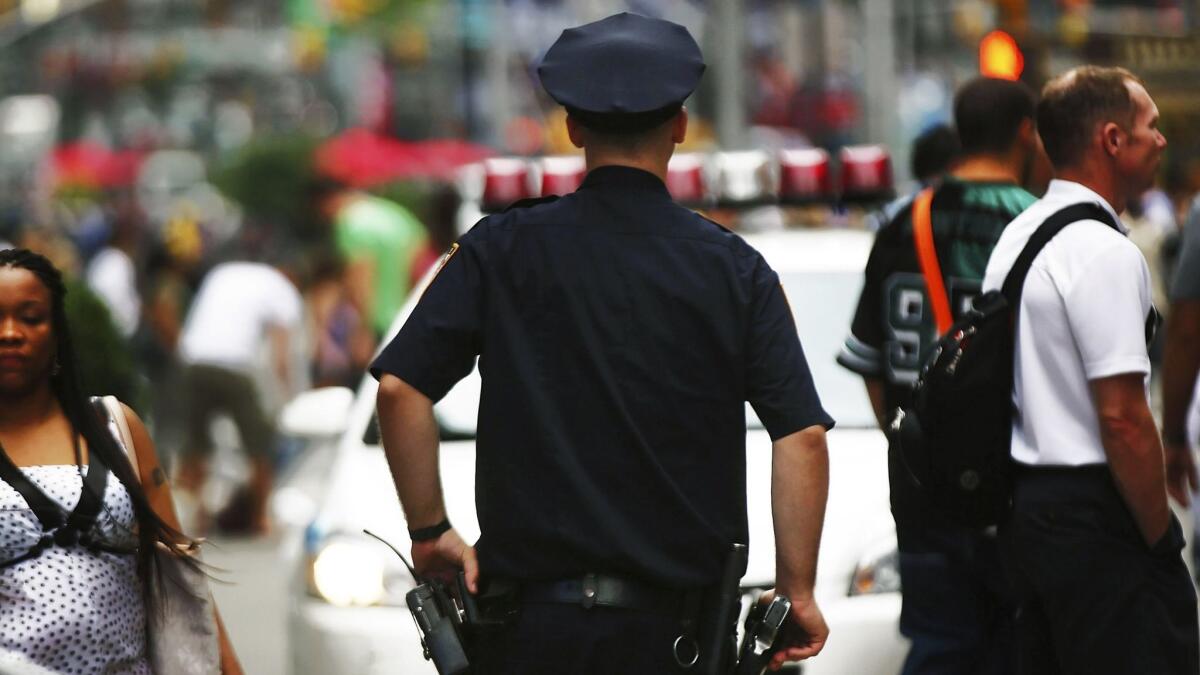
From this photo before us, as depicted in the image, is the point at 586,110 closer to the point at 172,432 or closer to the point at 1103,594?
the point at 1103,594

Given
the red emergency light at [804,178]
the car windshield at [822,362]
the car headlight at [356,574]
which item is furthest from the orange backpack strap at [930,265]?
the red emergency light at [804,178]

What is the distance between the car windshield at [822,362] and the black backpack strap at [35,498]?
105 inches

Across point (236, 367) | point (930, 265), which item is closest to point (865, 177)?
point (930, 265)

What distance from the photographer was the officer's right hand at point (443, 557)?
13.0 ft

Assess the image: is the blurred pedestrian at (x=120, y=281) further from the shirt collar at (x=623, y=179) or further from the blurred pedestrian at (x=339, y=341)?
the shirt collar at (x=623, y=179)

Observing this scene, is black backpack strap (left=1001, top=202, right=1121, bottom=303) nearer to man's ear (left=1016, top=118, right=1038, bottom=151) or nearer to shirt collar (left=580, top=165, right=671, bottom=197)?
shirt collar (left=580, top=165, right=671, bottom=197)

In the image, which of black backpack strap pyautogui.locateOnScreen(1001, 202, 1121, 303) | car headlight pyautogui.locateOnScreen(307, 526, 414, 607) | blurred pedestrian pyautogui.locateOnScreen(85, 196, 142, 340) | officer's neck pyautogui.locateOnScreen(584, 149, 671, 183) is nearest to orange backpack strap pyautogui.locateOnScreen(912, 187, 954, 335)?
black backpack strap pyautogui.locateOnScreen(1001, 202, 1121, 303)

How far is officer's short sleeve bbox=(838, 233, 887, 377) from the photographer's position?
5.76m

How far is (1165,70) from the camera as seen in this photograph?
52.5 ft

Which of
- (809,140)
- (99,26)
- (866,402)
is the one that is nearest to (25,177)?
(99,26)

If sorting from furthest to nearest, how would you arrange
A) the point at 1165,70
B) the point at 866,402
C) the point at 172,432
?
the point at 1165,70 < the point at 172,432 < the point at 866,402

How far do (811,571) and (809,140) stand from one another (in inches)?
1480

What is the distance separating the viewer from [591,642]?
12.5ft

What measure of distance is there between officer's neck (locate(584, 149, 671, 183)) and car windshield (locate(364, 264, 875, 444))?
9.33 feet
